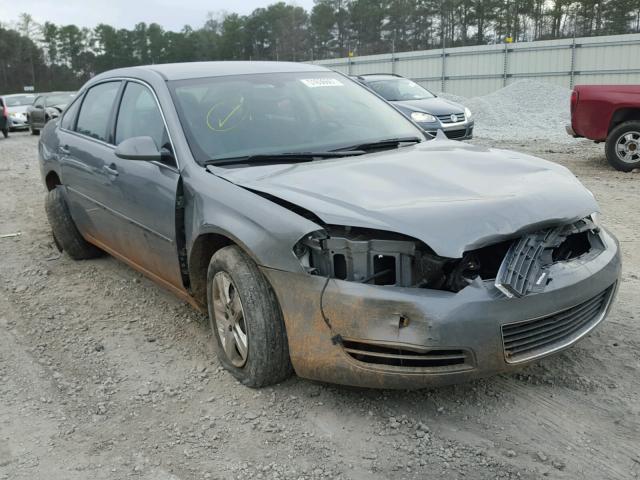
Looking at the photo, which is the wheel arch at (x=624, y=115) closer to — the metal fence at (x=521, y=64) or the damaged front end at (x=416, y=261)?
the damaged front end at (x=416, y=261)

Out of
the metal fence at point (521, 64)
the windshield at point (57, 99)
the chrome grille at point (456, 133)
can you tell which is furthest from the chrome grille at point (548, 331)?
the metal fence at point (521, 64)

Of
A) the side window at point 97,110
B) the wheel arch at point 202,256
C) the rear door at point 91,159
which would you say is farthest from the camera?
the side window at point 97,110

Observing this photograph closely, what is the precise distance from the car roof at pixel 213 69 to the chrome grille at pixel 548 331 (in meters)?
2.58

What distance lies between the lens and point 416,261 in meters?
2.77

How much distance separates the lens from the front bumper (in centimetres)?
266

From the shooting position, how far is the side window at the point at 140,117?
4.00 metres

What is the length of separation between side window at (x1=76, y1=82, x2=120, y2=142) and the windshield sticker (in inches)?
57.4

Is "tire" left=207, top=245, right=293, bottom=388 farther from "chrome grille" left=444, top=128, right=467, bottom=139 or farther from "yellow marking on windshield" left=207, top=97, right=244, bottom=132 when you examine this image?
"chrome grille" left=444, top=128, right=467, bottom=139

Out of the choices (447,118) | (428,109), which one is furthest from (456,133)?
(428,109)

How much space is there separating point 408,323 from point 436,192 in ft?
2.34

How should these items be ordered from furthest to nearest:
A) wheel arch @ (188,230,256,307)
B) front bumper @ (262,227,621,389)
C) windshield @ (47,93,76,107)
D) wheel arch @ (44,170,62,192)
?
windshield @ (47,93,76,107), wheel arch @ (44,170,62,192), wheel arch @ (188,230,256,307), front bumper @ (262,227,621,389)

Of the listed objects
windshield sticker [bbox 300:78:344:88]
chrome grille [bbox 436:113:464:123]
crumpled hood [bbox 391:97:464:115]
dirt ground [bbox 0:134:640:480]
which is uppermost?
windshield sticker [bbox 300:78:344:88]

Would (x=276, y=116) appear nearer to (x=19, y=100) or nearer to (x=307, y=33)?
(x=19, y=100)

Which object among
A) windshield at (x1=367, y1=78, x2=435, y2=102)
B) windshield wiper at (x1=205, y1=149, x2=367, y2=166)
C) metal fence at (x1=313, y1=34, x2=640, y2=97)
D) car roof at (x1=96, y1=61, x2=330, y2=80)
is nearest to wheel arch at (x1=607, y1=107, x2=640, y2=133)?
windshield at (x1=367, y1=78, x2=435, y2=102)
